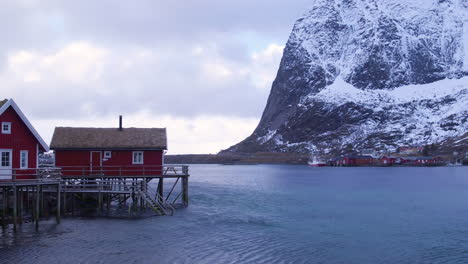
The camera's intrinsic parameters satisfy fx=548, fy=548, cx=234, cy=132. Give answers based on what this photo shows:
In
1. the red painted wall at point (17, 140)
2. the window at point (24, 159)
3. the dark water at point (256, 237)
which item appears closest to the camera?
the dark water at point (256, 237)

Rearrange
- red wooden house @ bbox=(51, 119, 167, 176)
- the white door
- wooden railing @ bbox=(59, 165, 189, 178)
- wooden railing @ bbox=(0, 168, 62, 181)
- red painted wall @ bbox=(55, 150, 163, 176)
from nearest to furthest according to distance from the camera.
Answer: wooden railing @ bbox=(0, 168, 62, 181) → the white door → wooden railing @ bbox=(59, 165, 189, 178) → red painted wall @ bbox=(55, 150, 163, 176) → red wooden house @ bbox=(51, 119, 167, 176)

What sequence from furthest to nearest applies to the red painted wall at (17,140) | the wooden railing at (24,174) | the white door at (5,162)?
the red painted wall at (17,140) → the white door at (5,162) → the wooden railing at (24,174)

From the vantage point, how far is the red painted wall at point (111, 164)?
53.7 meters

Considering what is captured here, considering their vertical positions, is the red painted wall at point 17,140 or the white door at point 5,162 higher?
the red painted wall at point 17,140

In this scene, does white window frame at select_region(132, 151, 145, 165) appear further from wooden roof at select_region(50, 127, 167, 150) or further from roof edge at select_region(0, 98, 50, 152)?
roof edge at select_region(0, 98, 50, 152)

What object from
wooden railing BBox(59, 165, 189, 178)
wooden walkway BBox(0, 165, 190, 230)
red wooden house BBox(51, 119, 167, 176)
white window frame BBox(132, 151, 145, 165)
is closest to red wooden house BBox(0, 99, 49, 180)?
wooden walkway BBox(0, 165, 190, 230)

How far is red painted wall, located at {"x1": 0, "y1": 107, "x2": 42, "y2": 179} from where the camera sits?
141ft

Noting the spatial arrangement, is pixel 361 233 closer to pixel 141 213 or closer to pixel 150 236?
pixel 150 236

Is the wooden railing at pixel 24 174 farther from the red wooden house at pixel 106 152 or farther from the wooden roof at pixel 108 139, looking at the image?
the wooden roof at pixel 108 139

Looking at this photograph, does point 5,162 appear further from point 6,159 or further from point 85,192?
point 85,192

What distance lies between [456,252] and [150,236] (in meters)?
21.3

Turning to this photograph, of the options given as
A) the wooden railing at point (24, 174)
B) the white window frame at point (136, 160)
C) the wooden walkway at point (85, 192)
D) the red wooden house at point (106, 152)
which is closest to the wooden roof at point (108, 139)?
the red wooden house at point (106, 152)

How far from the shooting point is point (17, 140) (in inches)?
1716

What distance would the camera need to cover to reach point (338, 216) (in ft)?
179
